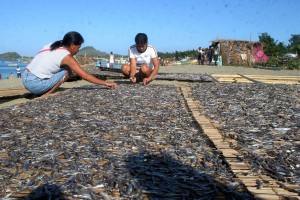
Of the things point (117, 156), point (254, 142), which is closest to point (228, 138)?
point (254, 142)

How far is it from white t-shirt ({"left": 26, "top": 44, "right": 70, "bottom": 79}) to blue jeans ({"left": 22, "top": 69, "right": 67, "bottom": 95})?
10 cm

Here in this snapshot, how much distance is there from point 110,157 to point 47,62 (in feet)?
15.7

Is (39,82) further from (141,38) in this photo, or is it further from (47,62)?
(141,38)

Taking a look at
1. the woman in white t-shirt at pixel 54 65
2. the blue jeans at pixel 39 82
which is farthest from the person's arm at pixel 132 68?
the blue jeans at pixel 39 82

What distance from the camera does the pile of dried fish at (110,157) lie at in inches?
89.2

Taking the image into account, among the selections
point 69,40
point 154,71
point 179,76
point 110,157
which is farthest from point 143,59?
point 110,157

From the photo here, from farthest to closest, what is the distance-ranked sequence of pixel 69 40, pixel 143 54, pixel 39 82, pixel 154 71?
pixel 143 54 → pixel 154 71 → pixel 39 82 → pixel 69 40

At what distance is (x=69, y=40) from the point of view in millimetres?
6980

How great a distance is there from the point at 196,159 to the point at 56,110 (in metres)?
3.26

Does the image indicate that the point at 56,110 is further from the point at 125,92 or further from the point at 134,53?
the point at 134,53

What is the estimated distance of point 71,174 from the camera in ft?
→ 8.30

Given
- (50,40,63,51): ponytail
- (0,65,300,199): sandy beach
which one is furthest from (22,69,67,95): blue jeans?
(0,65,300,199): sandy beach

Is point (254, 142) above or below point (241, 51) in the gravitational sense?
below

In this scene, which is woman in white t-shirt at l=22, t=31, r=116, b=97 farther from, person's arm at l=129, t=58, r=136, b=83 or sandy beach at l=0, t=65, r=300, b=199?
person's arm at l=129, t=58, r=136, b=83
